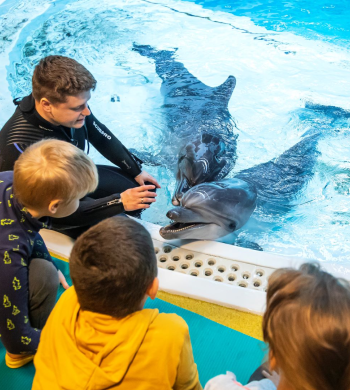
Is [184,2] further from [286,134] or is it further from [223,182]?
[223,182]

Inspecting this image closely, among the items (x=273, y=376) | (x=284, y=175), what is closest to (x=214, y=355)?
(x=273, y=376)

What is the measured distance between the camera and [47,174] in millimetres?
2129

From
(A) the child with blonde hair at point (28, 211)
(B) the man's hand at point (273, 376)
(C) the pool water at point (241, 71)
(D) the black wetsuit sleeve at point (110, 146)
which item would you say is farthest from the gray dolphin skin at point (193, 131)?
(B) the man's hand at point (273, 376)

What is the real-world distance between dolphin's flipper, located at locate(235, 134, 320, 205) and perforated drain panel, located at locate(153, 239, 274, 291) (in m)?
1.32

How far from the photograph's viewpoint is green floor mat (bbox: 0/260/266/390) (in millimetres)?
2428

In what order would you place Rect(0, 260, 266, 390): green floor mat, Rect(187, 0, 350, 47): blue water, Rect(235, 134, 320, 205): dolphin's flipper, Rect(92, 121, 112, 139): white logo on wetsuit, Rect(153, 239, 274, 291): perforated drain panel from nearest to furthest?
Rect(0, 260, 266, 390): green floor mat, Rect(153, 239, 274, 291): perforated drain panel, Rect(92, 121, 112, 139): white logo on wetsuit, Rect(235, 134, 320, 205): dolphin's flipper, Rect(187, 0, 350, 47): blue water

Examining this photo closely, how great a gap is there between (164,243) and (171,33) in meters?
5.98

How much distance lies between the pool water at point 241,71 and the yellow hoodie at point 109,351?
1.90 metres

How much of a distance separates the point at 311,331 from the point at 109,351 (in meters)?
0.74

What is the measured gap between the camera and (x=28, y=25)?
7.95m

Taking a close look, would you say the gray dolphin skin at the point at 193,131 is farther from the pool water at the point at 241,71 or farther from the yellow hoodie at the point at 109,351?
the yellow hoodie at the point at 109,351

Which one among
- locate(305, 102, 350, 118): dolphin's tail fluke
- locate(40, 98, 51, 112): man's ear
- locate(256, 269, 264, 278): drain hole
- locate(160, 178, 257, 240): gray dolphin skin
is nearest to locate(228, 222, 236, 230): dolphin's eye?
locate(160, 178, 257, 240): gray dolphin skin

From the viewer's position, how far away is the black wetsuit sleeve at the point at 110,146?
154 inches

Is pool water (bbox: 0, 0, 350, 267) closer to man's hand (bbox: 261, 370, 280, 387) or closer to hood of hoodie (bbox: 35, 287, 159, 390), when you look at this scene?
man's hand (bbox: 261, 370, 280, 387)
